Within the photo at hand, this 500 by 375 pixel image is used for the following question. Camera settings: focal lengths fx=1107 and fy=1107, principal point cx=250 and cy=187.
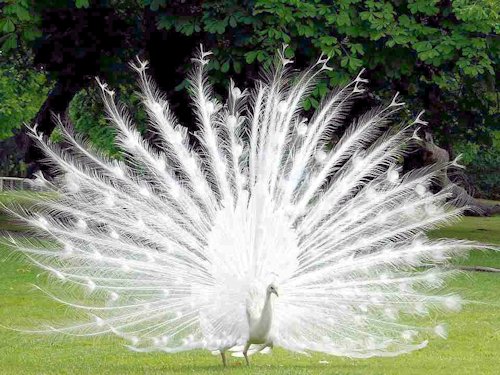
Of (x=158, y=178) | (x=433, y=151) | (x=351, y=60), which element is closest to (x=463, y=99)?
(x=433, y=151)

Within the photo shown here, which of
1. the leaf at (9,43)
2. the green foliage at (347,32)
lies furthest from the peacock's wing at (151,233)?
the leaf at (9,43)

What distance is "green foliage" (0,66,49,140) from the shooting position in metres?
24.9

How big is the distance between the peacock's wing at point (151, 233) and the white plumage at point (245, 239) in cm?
1

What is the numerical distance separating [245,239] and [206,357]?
1455 millimetres

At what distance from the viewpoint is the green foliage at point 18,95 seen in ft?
81.7

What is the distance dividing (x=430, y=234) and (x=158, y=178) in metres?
14.2

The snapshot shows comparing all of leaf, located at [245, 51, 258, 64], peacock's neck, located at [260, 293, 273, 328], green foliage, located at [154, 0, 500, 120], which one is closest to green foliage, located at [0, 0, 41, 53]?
green foliage, located at [154, 0, 500, 120]

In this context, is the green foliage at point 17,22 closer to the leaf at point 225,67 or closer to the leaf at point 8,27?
the leaf at point 8,27

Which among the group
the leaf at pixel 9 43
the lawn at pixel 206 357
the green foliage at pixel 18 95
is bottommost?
the lawn at pixel 206 357

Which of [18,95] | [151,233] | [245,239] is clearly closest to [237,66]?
[151,233]

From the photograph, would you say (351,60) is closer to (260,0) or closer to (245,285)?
(260,0)

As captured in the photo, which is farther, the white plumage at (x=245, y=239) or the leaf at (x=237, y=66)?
the leaf at (x=237, y=66)

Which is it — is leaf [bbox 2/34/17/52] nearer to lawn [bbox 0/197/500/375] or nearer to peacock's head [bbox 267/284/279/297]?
lawn [bbox 0/197/500/375]

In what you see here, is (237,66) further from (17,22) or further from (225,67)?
(17,22)
